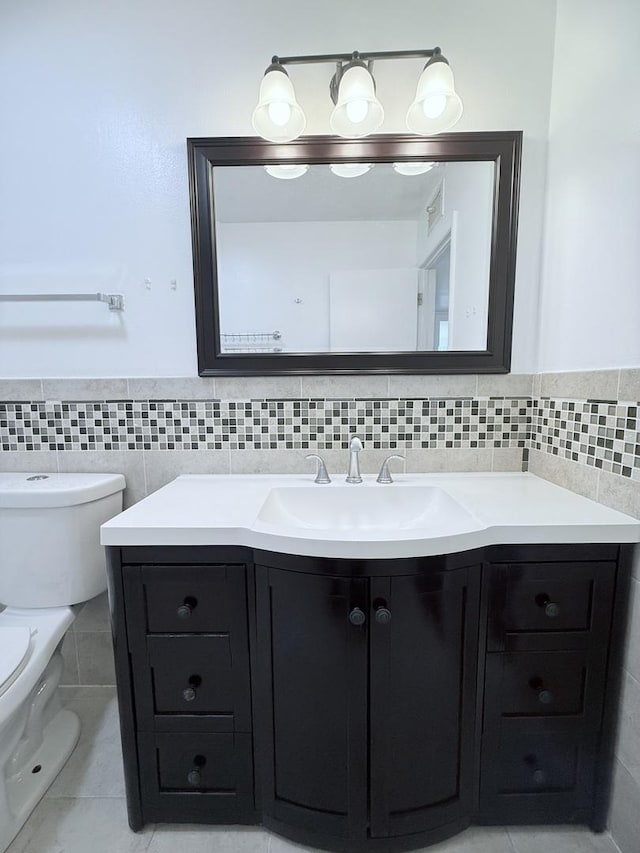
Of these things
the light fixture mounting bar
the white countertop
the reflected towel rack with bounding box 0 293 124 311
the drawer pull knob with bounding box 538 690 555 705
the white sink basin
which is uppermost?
the light fixture mounting bar

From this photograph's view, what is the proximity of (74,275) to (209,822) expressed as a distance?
162cm

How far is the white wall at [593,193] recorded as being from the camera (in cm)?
89

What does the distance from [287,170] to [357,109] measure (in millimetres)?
259

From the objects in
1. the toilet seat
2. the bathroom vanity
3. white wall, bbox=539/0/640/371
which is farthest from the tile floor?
white wall, bbox=539/0/640/371

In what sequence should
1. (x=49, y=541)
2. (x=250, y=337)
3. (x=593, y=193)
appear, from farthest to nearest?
(x=250, y=337)
(x=49, y=541)
(x=593, y=193)

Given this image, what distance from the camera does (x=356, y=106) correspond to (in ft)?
3.41

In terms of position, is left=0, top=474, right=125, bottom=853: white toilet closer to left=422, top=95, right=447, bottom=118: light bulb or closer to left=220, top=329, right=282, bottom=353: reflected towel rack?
left=220, top=329, right=282, bottom=353: reflected towel rack

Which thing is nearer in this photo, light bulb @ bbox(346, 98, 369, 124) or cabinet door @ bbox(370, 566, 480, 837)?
cabinet door @ bbox(370, 566, 480, 837)

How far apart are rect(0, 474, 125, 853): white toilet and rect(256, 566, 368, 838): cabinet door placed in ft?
2.16

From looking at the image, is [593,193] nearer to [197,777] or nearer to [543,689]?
[543,689]

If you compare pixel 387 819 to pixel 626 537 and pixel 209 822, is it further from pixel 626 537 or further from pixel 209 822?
pixel 626 537

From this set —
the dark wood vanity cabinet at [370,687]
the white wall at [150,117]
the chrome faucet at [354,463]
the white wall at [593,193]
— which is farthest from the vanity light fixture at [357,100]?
the dark wood vanity cabinet at [370,687]

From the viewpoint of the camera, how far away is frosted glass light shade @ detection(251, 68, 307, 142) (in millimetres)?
1028

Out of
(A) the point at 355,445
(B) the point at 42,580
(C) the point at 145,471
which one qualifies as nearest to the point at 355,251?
(A) the point at 355,445
